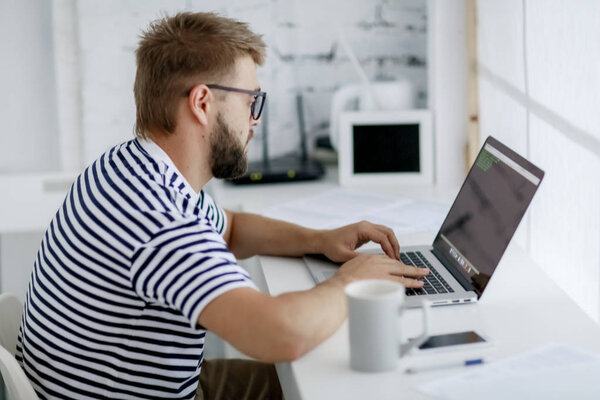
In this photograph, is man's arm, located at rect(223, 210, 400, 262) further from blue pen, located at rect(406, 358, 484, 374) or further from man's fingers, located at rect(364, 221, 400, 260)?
blue pen, located at rect(406, 358, 484, 374)

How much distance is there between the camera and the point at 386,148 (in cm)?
234

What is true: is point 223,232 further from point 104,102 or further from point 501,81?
point 104,102

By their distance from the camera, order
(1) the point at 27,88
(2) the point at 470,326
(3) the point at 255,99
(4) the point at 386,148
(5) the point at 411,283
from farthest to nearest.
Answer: (1) the point at 27,88
(4) the point at 386,148
(3) the point at 255,99
(5) the point at 411,283
(2) the point at 470,326

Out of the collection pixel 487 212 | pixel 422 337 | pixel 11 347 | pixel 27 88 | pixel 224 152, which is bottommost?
pixel 11 347

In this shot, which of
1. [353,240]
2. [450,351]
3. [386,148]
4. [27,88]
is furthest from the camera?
[27,88]

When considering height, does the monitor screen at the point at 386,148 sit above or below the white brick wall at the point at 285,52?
below

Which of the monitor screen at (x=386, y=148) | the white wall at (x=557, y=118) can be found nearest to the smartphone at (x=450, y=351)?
the white wall at (x=557, y=118)

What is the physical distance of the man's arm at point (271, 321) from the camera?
1070mm

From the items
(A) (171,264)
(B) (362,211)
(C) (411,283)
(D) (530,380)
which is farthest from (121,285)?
(B) (362,211)

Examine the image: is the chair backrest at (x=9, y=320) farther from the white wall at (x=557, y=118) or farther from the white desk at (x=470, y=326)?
the white wall at (x=557, y=118)

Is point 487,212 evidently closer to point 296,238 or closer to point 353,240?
point 353,240

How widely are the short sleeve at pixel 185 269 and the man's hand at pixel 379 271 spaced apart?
0.75 feet

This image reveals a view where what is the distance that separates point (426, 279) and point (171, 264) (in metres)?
0.52

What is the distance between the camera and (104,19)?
2.46 m
